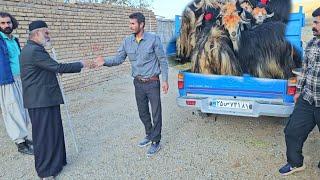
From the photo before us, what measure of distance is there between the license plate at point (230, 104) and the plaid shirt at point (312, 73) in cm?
106

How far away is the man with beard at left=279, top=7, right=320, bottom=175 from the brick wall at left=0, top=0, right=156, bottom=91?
20.6 ft

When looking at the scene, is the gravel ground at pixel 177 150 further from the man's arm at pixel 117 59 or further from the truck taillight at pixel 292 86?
the man's arm at pixel 117 59

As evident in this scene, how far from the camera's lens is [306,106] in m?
3.72

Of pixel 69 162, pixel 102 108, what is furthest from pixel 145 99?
pixel 102 108

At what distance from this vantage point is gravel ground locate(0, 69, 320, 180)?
13.5 ft

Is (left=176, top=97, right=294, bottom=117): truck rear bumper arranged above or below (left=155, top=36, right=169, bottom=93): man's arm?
below

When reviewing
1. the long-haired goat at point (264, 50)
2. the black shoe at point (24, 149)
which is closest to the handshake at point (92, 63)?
the black shoe at point (24, 149)

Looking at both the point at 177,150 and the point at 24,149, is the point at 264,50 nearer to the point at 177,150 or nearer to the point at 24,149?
the point at 177,150

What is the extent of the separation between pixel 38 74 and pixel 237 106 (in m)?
2.76

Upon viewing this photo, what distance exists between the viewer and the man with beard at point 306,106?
11.7ft

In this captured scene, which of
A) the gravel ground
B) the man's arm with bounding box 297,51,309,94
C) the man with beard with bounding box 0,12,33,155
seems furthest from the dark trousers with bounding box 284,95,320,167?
the man with beard with bounding box 0,12,33,155

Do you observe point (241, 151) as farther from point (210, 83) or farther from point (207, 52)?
point (207, 52)

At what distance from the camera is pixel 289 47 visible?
197 inches

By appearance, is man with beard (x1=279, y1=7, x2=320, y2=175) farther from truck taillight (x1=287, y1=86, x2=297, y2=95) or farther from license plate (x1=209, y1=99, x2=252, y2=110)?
license plate (x1=209, y1=99, x2=252, y2=110)
